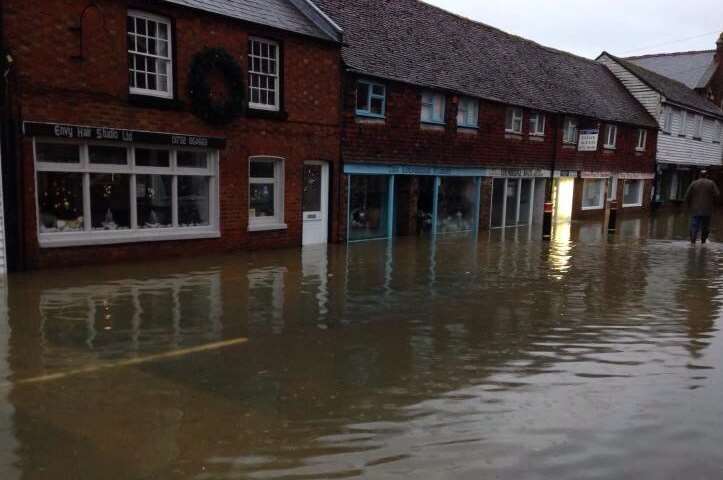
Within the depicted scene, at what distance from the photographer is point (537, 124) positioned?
23.4m

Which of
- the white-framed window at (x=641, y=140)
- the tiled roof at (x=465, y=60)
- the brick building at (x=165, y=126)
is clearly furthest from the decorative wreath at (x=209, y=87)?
the white-framed window at (x=641, y=140)

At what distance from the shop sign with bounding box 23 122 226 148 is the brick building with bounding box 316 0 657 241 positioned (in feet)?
15.0

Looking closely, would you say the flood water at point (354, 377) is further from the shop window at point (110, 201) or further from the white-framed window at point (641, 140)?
the white-framed window at point (641, 140)

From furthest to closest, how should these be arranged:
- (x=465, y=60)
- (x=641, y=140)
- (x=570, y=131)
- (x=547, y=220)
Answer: (x=641, y=140)
(x=570, y=131)
(x=465, y=60)
(x=547, y=220)

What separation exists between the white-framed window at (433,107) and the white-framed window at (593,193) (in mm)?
11620

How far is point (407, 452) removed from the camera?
417 cm

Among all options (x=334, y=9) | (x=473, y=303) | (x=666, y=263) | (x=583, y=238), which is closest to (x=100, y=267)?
(x=473, y=303)

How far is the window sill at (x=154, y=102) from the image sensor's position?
11.5m

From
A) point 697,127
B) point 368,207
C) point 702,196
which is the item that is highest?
point 697,127

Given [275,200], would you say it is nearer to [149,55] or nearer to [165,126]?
[165,126]

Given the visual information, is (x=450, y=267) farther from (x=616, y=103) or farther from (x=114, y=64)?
(x=616, y=103)

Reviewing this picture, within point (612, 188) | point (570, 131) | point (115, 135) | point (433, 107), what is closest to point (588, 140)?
point (570, 131)

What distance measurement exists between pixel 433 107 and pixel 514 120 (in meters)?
5.08

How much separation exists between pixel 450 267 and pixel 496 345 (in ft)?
19.3
